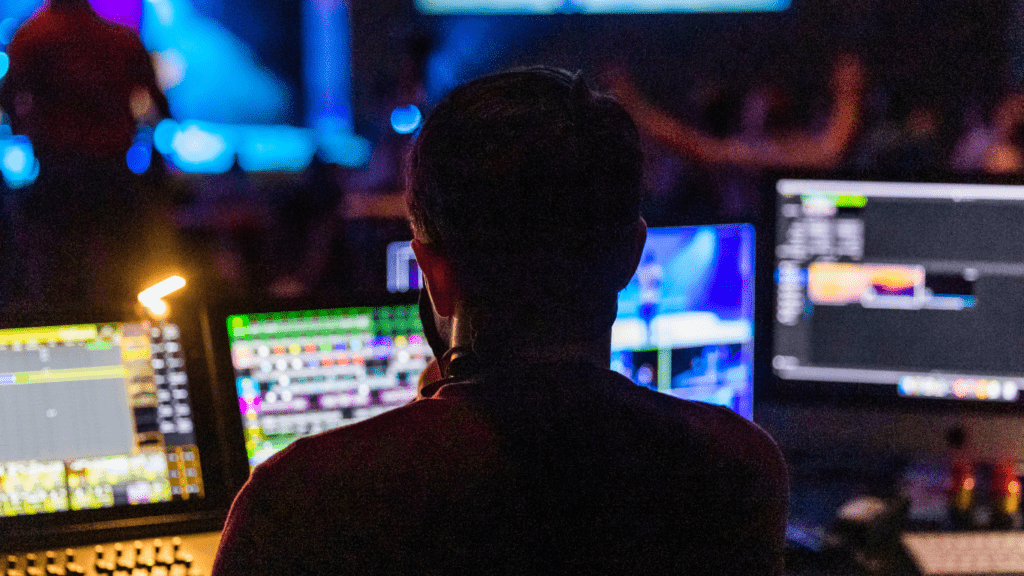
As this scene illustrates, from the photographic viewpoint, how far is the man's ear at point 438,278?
759 millimetres

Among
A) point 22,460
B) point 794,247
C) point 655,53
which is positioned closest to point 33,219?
point 22,460

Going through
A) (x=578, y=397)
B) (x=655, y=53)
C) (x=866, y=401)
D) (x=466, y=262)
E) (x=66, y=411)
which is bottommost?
(x=866, y=401)

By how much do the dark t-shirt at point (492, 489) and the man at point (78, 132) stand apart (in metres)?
1.69

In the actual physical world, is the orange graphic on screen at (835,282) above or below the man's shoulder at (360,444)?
above

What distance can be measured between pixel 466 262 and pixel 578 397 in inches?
6.0

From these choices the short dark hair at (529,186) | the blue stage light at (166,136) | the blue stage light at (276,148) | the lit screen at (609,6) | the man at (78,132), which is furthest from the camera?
the blue stage light at (276,148)

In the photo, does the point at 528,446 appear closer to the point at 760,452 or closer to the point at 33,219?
the point at 760,452

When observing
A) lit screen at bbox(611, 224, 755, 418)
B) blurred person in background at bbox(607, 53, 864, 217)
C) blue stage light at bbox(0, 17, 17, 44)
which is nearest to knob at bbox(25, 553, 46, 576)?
lit screen at bbox(611, 224, 755, 418)

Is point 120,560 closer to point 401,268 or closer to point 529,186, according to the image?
point 401,268

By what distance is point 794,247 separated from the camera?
4.86ft

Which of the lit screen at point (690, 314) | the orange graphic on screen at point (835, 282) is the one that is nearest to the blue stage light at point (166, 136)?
the lit screen at point (690, 314)

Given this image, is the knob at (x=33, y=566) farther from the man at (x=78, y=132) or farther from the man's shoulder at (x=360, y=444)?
the man at (x=78, y=132)

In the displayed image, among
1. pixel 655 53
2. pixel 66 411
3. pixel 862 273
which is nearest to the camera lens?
pixel 66 411

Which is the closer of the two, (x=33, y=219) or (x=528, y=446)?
(x=528, y=446)
